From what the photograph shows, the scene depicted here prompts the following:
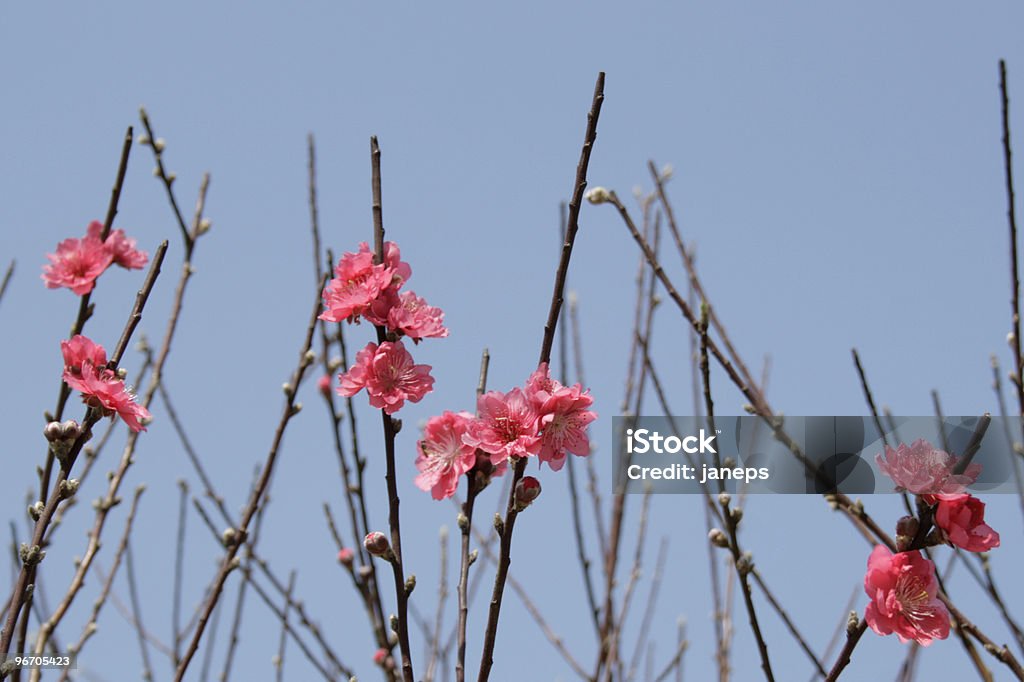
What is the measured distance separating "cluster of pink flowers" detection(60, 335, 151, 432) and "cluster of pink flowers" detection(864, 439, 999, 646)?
1.40m

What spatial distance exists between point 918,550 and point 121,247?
2.38 metres

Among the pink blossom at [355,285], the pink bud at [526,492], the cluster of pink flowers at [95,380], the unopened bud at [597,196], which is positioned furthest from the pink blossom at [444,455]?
the unopened bud at [597,196]

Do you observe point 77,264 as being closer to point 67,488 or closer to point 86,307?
point 86,307

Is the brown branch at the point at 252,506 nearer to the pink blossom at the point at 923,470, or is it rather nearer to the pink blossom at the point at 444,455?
the pink blossom at the point at 444,455

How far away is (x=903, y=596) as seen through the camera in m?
1.62

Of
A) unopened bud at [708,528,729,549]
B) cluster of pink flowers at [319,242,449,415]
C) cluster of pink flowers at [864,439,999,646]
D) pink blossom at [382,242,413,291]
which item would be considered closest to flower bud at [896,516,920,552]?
cluster of pink flowers at [864,439,999,646]

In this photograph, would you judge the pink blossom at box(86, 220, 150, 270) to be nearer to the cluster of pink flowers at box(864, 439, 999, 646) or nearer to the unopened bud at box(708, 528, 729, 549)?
the unopened bud at box(708, 528, 729, 549)

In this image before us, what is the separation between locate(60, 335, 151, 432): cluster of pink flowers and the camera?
5.78 feet

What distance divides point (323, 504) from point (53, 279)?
100 cm

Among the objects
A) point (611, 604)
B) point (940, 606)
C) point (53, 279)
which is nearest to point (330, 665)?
point (611, 604)

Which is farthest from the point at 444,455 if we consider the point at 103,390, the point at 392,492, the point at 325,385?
the point at 325,385

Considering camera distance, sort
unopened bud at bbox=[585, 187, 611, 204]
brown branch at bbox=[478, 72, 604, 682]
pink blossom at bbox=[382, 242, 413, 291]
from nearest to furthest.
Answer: brown branch at bbox=[478, 72, 604, 682] < pink blossom at bbox=[382, 242, 413, 291] < unopened bud at bbox=[585, 187, 611, 204]

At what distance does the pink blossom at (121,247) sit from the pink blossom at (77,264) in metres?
0.04

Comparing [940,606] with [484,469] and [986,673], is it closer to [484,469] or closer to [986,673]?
[986,673]
